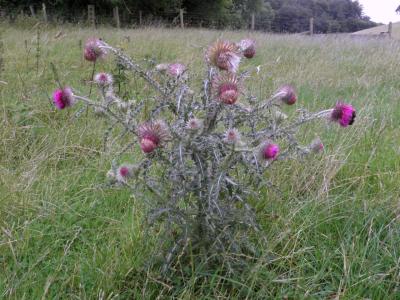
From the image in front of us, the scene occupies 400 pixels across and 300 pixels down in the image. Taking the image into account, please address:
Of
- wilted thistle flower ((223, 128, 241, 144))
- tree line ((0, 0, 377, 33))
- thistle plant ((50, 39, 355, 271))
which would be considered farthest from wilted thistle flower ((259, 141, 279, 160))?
tree line ((0, 0, 377, 33))

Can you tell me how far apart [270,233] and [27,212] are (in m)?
1.26

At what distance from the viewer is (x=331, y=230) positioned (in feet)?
6.60

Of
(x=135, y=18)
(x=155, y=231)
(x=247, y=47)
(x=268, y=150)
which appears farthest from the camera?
(x=135, y=18)

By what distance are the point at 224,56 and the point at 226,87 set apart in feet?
0.48

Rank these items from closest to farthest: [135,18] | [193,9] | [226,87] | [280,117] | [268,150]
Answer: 1. [226,87]
2. [268,150]
3. [280,117]
4. [135,18]
5. [193,9]

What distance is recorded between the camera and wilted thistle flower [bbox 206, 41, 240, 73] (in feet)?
4.79

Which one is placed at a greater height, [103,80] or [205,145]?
[103,80]

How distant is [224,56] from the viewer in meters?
1.45

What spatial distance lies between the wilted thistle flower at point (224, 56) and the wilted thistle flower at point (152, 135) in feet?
0.98

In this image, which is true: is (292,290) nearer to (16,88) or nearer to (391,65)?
(16,88)

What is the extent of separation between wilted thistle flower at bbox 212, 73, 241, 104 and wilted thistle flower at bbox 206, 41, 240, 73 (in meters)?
0.04

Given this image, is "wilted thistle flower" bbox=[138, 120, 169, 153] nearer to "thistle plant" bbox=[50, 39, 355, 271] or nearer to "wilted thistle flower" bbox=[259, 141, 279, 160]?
"thistle plant" bbox=[50, 39, 355, 271]

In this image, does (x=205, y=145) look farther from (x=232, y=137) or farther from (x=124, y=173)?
(x=124, y=173)

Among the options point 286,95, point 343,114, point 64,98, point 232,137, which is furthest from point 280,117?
point 64,98
